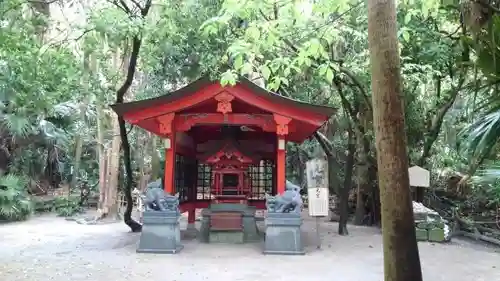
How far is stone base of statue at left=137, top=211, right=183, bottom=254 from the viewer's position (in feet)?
28.1

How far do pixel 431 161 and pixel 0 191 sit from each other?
1189 cm

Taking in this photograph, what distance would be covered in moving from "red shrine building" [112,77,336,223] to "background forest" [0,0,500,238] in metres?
0.54

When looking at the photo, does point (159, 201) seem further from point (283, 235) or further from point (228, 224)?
point (283, 235)

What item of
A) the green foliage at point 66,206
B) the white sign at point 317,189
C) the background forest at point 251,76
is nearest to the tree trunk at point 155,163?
the background forest at point 251,76

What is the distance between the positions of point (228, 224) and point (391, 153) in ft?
24.6

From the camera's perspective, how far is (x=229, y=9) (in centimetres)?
433

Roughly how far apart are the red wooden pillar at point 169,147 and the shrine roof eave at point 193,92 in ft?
1.23

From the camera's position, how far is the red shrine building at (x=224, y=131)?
28.9ft

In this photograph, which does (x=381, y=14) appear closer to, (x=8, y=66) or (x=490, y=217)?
(x=8, y=66)

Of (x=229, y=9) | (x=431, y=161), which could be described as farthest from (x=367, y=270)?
(x=431, y=161)

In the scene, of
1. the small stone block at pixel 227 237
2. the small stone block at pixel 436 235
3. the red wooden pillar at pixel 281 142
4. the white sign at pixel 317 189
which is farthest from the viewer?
the small stone block at pixel 436 235

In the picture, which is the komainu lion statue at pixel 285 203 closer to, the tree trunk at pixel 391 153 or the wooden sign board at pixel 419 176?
the wooden sign board at pixel 419 176

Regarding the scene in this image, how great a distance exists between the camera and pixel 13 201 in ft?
46.3

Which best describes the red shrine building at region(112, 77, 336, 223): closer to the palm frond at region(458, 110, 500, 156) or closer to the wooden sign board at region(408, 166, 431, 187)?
the wooden sign board at region(408, 166, 431, 187)
